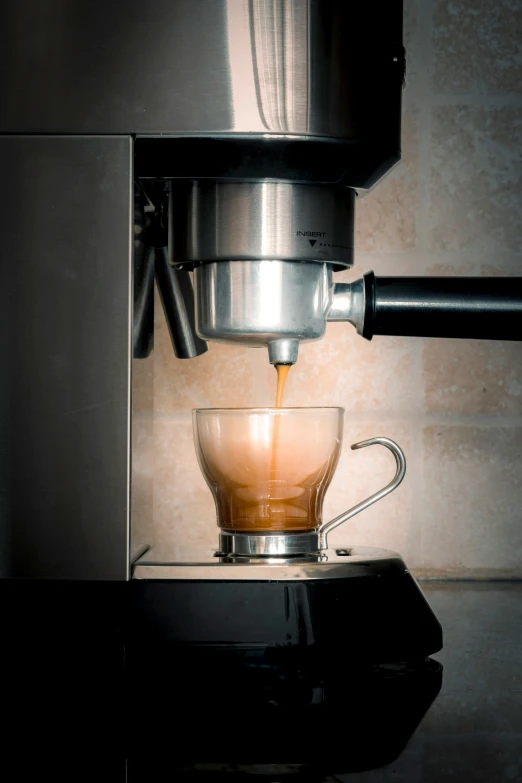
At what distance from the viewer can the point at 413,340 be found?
2.72 ft

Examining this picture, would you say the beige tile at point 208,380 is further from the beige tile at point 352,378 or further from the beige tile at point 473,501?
the beige tile at point 473,501

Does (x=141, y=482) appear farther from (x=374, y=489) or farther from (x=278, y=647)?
(x=374, y=489)

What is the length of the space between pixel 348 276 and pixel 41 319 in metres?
0.37

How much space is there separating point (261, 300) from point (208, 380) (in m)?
0.31

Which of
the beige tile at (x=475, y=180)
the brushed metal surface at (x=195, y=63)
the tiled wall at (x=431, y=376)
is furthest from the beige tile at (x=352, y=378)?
the brushed metal surface at (x=195, y=63)

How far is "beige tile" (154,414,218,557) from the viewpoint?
0.83 meters

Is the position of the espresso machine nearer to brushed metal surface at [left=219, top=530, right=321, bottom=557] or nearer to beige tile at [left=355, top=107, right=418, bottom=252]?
brushed metal surface at [left=219, top=530, right=321, bottom=557]

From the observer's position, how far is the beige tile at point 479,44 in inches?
32.3

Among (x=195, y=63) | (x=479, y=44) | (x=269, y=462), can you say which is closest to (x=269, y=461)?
(x=269, y=462)

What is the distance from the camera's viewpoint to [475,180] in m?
0.83

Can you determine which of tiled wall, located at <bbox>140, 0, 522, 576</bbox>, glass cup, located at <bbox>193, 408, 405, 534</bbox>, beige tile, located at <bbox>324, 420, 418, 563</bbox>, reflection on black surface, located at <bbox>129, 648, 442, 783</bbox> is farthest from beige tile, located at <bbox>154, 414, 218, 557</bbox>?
reflection on black surface, located at <bbox>129, 648, 442, 783</bbox>

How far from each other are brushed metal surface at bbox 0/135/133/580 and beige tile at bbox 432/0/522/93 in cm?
44

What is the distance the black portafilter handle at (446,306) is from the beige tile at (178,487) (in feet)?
1.03

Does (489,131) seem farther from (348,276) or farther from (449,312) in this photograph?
(449,312)
